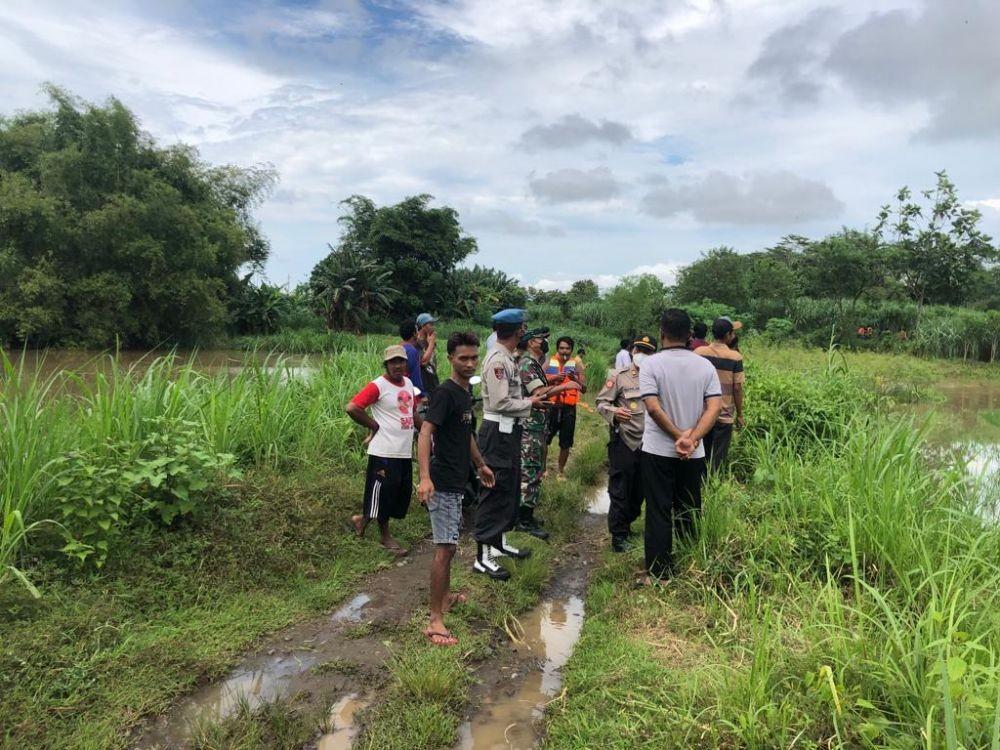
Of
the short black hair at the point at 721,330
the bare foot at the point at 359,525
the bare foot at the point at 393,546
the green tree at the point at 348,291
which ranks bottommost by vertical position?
the bare foot at the point at 393,546

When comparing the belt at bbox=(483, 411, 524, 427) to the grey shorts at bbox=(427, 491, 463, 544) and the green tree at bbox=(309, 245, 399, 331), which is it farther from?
the green tree at bbox=(309, 245, 399, 331)

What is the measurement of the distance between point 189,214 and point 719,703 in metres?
25.2

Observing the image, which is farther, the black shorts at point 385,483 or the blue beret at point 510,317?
the black shorts at point 385,483

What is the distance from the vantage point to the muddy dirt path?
9.02 ft

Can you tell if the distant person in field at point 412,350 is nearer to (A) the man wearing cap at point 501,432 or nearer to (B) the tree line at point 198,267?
(A) the man wearing cap at point 501,432

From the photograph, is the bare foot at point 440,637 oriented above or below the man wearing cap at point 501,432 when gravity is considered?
below

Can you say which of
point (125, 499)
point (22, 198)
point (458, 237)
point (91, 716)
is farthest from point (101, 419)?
point (458, 237)

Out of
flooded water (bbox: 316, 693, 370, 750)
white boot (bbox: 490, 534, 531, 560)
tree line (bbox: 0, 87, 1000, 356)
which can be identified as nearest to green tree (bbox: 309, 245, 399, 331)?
tree line (bbox: 0, 87, 1000, 356)

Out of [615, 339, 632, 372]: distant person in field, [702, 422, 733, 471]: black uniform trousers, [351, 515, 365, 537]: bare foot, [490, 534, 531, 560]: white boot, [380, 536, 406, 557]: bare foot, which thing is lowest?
[380, 536, 406, 557]: bare foot

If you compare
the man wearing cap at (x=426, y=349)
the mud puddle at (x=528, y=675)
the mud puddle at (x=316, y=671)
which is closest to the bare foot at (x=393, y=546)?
the mud puddle at (x=316, y=671)

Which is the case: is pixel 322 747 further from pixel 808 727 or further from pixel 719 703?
pixel 808 727

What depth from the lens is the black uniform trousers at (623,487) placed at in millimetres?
4746

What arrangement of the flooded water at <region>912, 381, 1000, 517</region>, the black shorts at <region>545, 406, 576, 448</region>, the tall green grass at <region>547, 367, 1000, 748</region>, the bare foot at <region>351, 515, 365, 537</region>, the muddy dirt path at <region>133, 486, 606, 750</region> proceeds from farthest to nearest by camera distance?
1. the black shorts at <region>545, 406, 576, 448</region>
2. the bare foot at <region>351, 515, 365, 537</region>
3. the flooded water at <region>912, 381, 1000, 517</region>
4. the muddy dirt path at <region>133, 486, 606, 750</region>
5. the tall green grass at <region>547, 367, 1000, 748</region>

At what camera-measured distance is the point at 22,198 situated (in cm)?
1923
